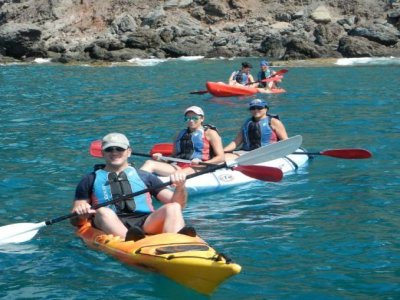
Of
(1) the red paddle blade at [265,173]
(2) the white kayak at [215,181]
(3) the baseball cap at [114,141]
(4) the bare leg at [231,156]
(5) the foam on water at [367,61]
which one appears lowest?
(5) the foam on water at [367,61]

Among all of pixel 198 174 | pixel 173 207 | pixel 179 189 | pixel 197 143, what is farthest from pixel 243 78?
pixel 173 207

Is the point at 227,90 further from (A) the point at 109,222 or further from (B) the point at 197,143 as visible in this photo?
(A) the point at 109,222

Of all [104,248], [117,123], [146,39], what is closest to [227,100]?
[117,123]

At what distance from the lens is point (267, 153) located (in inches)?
286

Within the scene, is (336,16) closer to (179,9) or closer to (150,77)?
(179,9)

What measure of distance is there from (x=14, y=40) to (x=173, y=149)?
37411 mm

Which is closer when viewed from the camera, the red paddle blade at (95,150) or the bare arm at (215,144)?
the red paddle blade at (95,150)

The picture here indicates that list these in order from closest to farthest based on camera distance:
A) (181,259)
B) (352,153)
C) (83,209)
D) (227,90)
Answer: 1. (181,259)
2. (83,209)
3. (352,153)
4. (227,90)

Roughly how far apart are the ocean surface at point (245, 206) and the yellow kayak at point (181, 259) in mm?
146

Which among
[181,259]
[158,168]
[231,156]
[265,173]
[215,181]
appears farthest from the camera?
[231,156]

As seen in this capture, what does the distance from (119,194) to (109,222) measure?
1.16 feet

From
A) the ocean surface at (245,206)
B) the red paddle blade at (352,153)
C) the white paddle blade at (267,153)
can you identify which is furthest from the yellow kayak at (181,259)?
the red paddle blade at (352,153)

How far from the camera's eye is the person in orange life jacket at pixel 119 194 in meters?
6.17

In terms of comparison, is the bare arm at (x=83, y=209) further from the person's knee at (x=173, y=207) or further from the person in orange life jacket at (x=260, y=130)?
the person in orange life jacket at (x=260, y=130)
